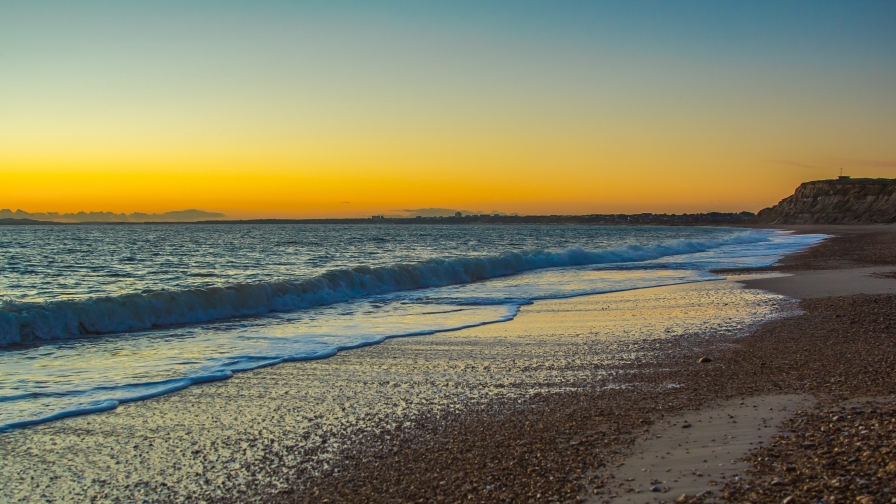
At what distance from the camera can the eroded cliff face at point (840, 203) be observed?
336 ft

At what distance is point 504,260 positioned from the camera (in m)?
27.9

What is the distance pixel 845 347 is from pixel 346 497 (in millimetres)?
7481

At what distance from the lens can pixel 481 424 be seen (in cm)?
561

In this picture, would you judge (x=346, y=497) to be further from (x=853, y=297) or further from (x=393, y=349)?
(x=853, y=297)

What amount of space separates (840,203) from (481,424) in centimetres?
13013

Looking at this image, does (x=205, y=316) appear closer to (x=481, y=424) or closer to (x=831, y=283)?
(x=481, y=424)

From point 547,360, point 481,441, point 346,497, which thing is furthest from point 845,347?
point 346,497

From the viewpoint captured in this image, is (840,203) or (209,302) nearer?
(209,302)

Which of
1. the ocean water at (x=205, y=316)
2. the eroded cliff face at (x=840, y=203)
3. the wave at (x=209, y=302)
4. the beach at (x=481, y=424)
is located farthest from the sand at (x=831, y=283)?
the eroded cliff face at (x=840, y=203)

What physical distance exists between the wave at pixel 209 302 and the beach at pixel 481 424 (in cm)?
558

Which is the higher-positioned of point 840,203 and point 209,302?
point 840,203

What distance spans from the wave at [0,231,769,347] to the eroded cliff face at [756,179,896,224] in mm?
101199

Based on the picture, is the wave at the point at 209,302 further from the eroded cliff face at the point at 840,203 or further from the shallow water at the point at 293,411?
the eroded cliff face at the point at 840,203

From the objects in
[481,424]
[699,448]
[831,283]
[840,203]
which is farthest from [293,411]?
[840,203]
